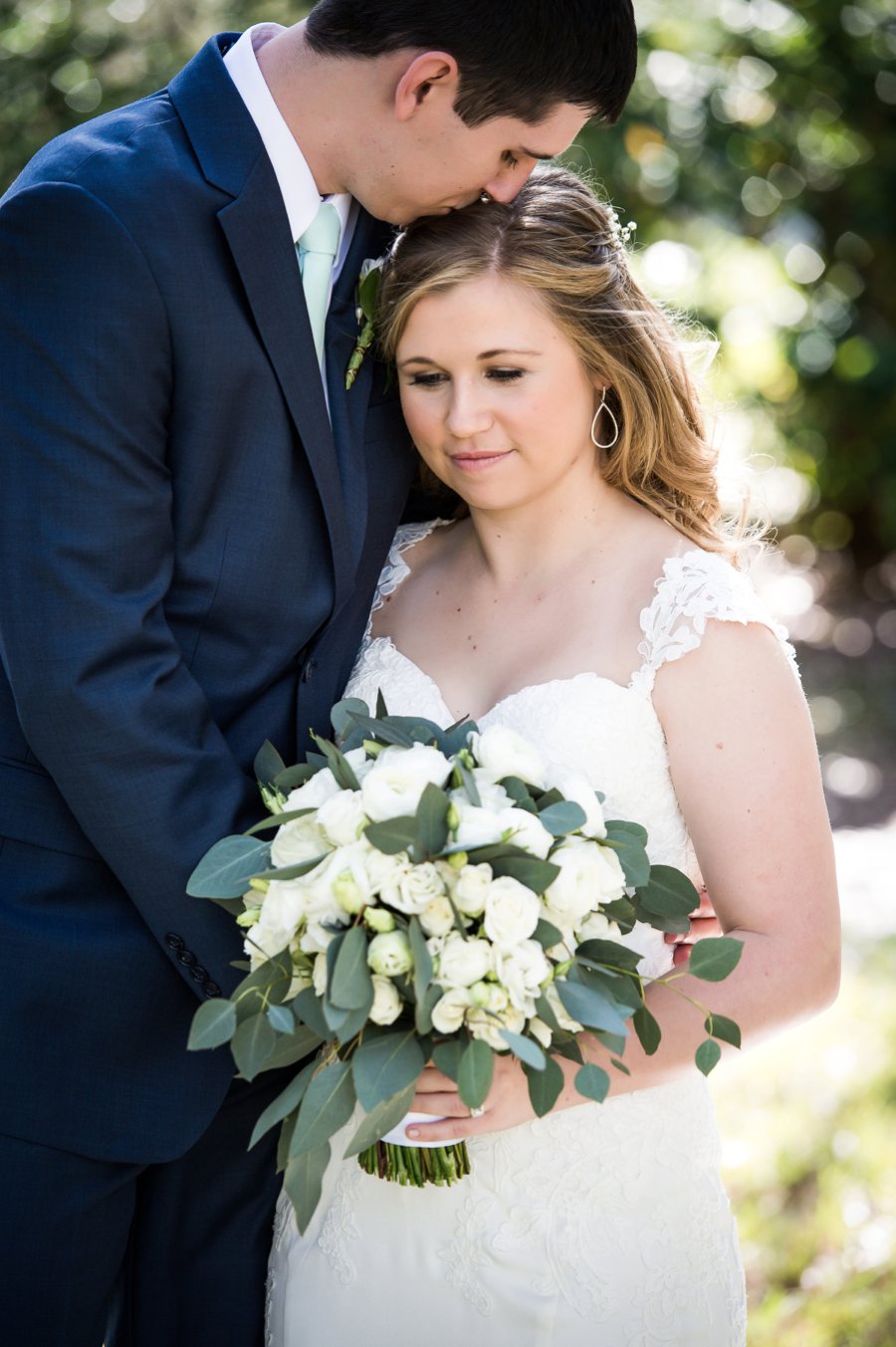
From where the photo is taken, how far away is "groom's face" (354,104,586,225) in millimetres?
2441

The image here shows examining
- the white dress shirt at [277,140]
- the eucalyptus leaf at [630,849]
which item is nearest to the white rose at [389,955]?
the eucalyptus leaf at [630,849]

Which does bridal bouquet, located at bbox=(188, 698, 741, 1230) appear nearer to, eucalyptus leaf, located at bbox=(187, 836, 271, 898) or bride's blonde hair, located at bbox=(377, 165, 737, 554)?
eucalyptus leaf, located at bbox=(187, 836, 271, 898)

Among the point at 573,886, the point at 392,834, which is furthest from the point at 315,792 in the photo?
the point at 573,886

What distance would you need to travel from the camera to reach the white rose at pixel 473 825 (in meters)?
1.83

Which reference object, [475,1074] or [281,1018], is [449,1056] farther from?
[281,1018]

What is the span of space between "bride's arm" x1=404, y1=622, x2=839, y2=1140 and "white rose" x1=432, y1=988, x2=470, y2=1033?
18.5 inches

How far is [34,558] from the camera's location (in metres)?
2.15

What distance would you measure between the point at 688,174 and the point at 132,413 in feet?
17.5

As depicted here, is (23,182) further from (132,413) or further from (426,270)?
(426,270)

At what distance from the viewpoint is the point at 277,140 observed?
2434 mm

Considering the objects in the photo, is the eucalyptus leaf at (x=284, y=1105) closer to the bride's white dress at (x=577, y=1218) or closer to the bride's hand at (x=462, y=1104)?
the bride's hand at (x=462, y=1104)

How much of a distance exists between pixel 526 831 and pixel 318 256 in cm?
126

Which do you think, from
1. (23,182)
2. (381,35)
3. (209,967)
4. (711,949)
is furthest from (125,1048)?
(381,35)

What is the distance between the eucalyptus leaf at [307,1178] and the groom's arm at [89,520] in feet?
1.77
